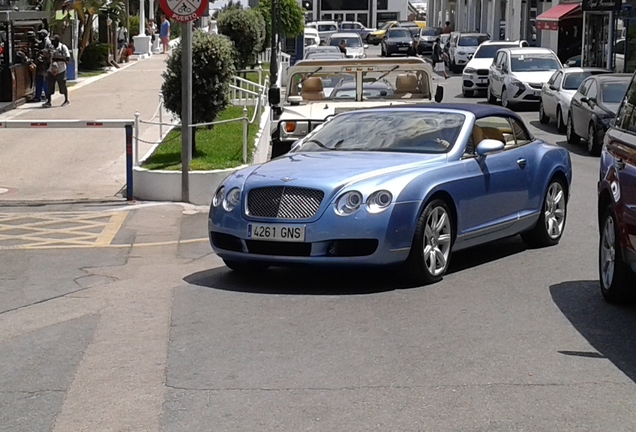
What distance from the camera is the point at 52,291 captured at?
372 inches

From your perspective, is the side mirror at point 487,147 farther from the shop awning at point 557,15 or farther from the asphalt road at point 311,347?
the shop awning at point 557,15

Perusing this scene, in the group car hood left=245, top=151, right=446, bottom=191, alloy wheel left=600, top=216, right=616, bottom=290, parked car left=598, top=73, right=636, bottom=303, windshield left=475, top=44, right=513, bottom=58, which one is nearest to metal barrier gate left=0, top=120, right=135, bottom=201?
car hood left=245, top=151, right=446, bottom=191

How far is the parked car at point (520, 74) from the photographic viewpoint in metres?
29.4

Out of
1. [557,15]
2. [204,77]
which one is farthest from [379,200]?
[557,15]

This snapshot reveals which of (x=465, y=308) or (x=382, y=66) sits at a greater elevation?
(x=382, y=66)

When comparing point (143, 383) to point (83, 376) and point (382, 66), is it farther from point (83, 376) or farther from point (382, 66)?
point (382, 66)

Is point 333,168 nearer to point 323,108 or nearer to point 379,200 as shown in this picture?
point 379,200

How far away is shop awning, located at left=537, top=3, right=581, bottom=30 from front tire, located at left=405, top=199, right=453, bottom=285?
39365 millimetres

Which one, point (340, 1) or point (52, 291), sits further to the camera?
point (340, 1)

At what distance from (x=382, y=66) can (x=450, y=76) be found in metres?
30.4

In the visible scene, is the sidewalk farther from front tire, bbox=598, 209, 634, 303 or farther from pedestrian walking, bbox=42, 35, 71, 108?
front tire, bbox=598, 209, 634, 303

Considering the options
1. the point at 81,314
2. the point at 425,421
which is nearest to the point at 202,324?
the point at 81,314

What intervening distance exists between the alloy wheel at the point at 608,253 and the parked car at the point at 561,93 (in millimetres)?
15151

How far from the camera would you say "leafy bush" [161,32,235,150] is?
631 inches
